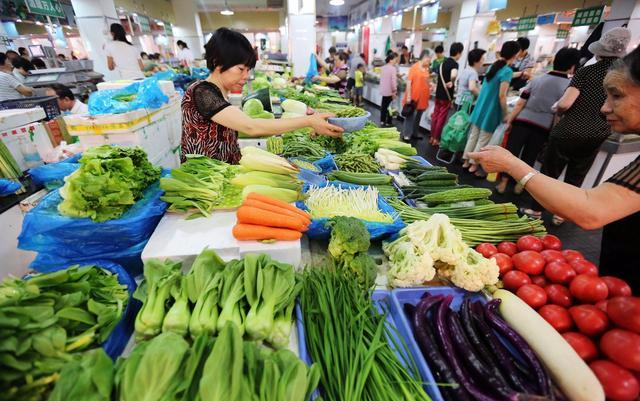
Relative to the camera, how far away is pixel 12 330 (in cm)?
83

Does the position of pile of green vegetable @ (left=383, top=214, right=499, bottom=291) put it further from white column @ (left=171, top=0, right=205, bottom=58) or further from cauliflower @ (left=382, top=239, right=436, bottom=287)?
white column @ (left=171, top=0, right=205, bottom=58)

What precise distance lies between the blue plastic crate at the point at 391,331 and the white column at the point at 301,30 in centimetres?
928

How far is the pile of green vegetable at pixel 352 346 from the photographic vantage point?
40.4 inches

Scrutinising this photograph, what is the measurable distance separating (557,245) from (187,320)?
6.78ft

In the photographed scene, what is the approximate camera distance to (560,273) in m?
1.49

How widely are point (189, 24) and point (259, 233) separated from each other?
2195 centimetres

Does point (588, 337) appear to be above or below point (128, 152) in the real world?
below

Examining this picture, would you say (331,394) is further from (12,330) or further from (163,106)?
(163,106)

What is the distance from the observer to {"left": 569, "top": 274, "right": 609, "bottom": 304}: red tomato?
132 cm

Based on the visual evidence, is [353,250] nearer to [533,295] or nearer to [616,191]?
[533,295]

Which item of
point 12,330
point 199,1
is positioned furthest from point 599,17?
point 199,1

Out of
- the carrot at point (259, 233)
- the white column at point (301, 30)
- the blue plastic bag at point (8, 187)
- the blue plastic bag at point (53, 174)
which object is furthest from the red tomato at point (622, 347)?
the white column at point (301, 30)

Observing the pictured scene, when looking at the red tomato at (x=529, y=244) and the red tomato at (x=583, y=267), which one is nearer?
the red tomato at (x=583, y=267)

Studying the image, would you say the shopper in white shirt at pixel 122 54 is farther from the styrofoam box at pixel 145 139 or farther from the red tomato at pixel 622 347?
the red tomato at pixel 622 347
